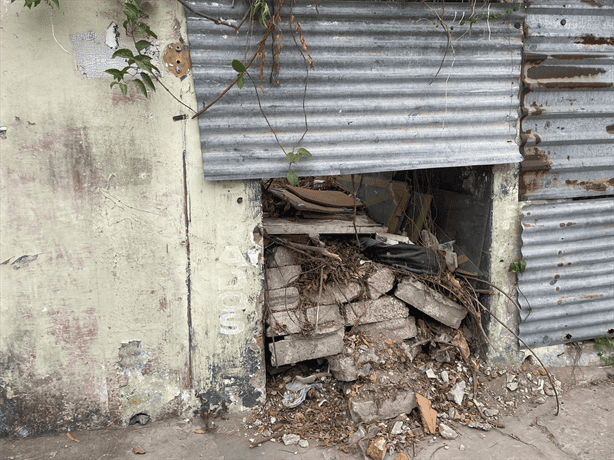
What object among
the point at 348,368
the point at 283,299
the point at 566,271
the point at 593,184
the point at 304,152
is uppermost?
the point at 304,152

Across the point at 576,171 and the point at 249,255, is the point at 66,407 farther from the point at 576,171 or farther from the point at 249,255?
the point at 576,171

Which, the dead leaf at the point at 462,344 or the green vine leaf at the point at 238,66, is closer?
the green vine leaf at the point at 238,66

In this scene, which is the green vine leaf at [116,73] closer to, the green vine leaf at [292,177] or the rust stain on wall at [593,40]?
the green vine leaf at [292,177]

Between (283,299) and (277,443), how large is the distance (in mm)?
1129

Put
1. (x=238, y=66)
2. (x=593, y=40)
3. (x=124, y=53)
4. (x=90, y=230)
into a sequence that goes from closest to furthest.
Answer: (x=124, y=53) < (x=238, y=66) < (x=90, y=230) < (x=593, y=40)

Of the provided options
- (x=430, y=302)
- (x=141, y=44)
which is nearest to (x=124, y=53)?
(x=141, y=44)

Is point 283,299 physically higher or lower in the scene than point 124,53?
lower

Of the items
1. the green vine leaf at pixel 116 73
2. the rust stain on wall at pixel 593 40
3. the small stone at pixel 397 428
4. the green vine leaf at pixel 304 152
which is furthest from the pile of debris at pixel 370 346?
the rust stain on wall at pixel 593 40

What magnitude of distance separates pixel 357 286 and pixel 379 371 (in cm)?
75

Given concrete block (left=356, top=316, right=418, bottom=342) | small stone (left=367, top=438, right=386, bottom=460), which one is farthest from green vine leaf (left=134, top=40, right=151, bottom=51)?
small stone (left=367, top=438, right=386, bottom=460)

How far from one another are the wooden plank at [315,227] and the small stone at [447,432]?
6.05ft

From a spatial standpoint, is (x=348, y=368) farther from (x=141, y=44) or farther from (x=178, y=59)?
(x=141, y=44)

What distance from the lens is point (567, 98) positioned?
388cm

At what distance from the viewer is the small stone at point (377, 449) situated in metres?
3.17
